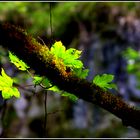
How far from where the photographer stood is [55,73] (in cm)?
145

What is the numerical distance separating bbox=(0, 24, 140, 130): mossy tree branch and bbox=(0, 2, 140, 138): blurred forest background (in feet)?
16.7

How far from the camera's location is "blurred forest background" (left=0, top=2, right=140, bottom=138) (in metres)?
6.63

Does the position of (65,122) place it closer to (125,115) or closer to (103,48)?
(103,48)

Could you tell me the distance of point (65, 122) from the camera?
656 cm

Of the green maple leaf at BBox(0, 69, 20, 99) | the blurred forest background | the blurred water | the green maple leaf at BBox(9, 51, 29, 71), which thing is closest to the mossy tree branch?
the green maple leaf at BBox(9, 51, 29, 71)

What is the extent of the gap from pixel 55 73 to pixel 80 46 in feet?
19.0

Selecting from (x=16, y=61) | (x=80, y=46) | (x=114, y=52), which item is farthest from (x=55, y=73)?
(x=114, y=52)

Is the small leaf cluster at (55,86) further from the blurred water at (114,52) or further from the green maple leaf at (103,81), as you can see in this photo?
the blurred water at (114,52)

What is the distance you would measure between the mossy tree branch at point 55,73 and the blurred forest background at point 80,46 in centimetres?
508

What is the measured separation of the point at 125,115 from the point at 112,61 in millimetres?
5873

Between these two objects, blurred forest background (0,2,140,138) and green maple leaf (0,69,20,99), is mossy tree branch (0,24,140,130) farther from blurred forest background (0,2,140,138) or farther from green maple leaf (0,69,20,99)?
blurred forest background (0,2,140,138)

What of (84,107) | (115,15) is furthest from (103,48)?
(84,107)

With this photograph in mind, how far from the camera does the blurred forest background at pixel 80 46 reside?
663 centimetres

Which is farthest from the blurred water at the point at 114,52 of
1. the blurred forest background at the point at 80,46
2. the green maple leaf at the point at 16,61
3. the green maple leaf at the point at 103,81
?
the green maple leaf at the point at 16,61
